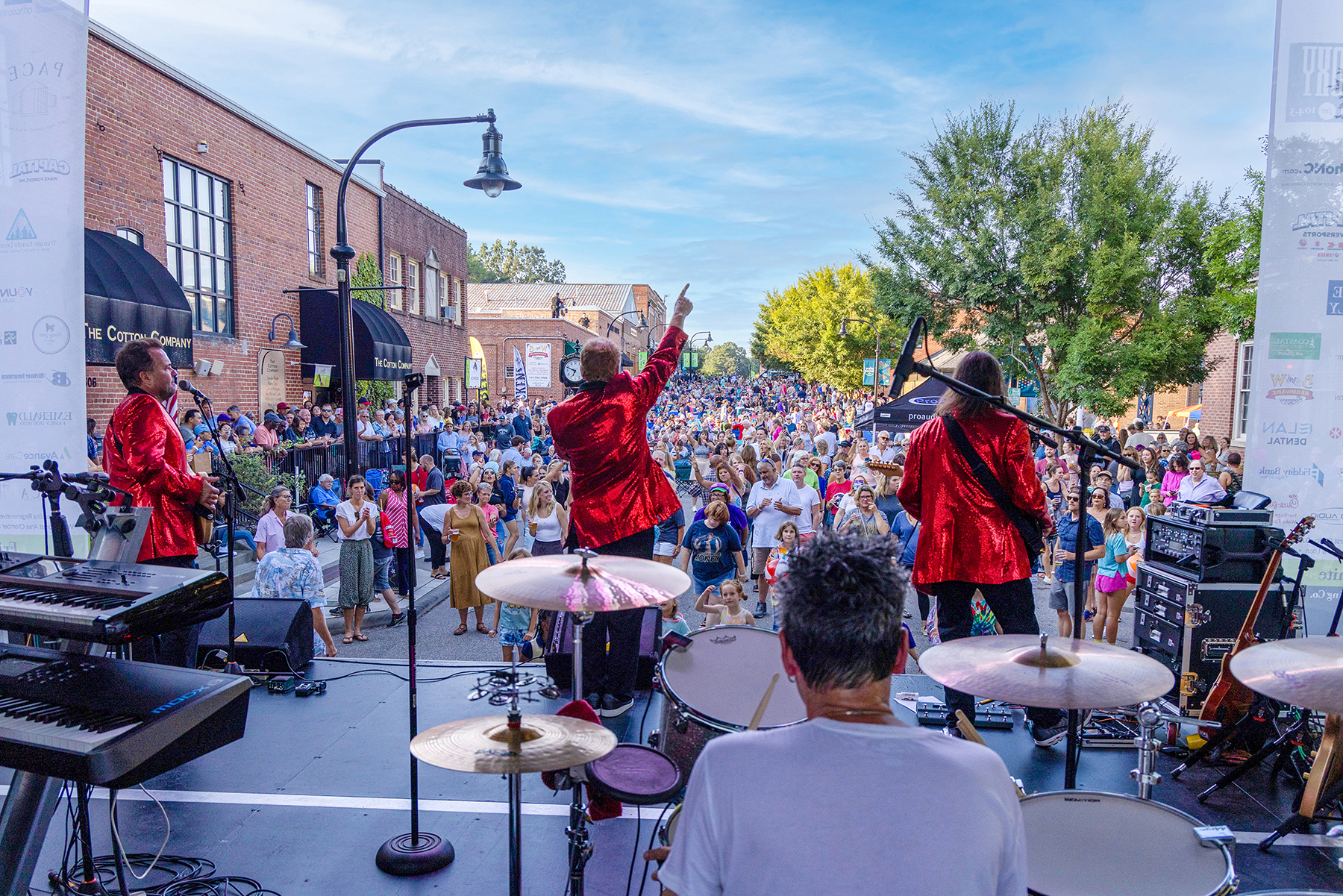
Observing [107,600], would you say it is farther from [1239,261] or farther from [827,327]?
[827,327]

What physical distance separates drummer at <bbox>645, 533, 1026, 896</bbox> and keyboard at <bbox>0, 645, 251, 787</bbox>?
74.6 inches

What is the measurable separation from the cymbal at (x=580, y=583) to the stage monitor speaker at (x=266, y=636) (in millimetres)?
3372

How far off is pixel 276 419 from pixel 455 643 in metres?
7.52

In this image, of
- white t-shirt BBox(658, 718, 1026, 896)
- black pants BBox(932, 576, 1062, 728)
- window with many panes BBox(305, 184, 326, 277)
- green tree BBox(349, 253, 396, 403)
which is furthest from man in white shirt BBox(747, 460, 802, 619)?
window with many panes BBox(305, 184, 326, 277)

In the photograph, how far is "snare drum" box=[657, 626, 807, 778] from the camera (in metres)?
3.27

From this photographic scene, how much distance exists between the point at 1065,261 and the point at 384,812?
20.7 metres

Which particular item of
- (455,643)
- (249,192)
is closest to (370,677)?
(455,643)

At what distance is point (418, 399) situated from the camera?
27.1 m

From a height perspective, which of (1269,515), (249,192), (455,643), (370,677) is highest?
(249,192)

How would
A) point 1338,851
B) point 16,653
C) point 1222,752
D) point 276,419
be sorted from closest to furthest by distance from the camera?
point 16,653 → point 1338,851 → point 1222,752 → point 276,419

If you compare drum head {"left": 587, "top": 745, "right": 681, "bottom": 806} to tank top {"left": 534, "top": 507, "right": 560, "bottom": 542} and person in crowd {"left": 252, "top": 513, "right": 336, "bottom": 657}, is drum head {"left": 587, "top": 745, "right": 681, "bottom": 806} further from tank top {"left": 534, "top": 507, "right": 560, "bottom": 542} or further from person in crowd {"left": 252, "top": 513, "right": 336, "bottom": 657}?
tank top {"left": 534, "top": 507, "right": 560, "bottom": 542}

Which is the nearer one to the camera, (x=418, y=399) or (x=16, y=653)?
(x=16, y=653)

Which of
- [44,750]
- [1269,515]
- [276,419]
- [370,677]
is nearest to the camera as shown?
[44,750]

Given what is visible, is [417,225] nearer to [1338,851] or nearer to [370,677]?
[370,677]
